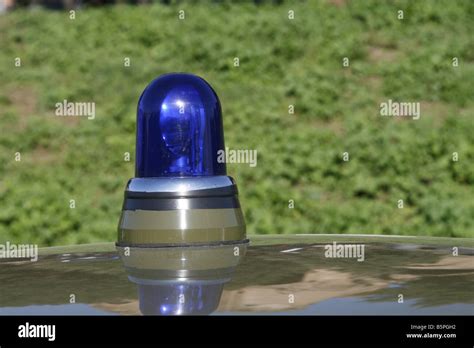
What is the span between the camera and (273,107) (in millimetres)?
16047

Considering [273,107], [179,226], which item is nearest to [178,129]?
[179,226]

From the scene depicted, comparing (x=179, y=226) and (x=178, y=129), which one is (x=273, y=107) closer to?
(x=178, y=129)

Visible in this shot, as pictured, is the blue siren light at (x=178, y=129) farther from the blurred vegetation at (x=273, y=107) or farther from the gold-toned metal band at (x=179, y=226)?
the blurred vegetation at (x=273, y=107)

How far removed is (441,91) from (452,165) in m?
2.57

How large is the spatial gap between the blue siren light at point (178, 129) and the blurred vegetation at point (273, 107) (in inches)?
393

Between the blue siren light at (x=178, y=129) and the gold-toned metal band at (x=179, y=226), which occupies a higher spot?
the blue siren light at (x=178, y=129)

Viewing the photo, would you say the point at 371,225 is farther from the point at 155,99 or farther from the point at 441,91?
the point at 155,99

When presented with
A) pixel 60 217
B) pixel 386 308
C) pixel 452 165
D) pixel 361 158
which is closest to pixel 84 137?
pixel 60 217

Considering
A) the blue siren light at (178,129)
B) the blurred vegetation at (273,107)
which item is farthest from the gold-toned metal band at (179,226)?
the blurred vegetation at (273,107)

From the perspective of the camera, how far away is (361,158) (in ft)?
46.9

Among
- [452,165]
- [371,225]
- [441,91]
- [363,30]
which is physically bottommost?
[371,225]

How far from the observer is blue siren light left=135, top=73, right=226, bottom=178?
9.93 ft

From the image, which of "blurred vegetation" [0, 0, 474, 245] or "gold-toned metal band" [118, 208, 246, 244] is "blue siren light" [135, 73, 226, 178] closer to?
"gold-toned metal band" [118, 208, 246, 244]

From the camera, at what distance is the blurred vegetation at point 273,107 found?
1359cm
